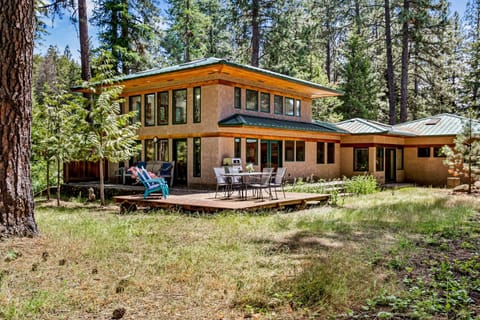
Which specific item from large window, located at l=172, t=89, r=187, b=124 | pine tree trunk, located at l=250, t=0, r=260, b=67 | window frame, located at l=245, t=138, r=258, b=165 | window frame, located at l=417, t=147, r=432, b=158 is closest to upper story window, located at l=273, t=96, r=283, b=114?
window frame, located at l=245, t=138, r=258, b=165

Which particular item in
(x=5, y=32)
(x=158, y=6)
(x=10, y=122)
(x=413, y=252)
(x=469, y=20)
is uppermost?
(x=469, y=20)

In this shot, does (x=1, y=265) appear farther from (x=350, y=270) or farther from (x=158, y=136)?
(x=158, y=136)

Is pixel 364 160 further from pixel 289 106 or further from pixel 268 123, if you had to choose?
pixel 268 123

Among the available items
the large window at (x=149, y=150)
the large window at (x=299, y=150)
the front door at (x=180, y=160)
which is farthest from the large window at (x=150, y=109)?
the large window at (x=299, y=150)

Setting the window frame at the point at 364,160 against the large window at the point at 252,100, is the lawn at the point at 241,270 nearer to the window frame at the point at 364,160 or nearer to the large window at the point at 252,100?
the large window at the point at 252,100

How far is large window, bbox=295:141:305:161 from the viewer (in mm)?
18672

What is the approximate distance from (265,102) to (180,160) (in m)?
4.60

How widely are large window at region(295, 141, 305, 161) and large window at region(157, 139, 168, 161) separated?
587 centimetres

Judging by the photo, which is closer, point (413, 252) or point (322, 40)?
point (413, 252)

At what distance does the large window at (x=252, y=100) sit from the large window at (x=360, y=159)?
21.6 ft

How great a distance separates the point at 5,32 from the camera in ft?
19.3

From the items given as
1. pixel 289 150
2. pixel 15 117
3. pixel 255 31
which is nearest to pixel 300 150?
pixel 289 150

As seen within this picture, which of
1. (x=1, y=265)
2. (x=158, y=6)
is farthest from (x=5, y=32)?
(x=158, y=6)

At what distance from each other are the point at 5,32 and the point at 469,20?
124 feet
